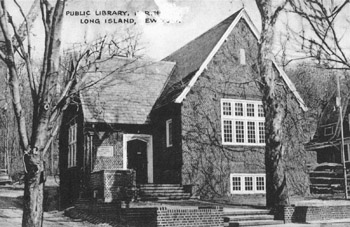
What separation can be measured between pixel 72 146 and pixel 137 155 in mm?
3794

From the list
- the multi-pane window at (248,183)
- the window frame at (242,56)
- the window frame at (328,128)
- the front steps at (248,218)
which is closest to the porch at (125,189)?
the multi-pane window at (248,183)

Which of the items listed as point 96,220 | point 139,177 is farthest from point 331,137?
point 96,220

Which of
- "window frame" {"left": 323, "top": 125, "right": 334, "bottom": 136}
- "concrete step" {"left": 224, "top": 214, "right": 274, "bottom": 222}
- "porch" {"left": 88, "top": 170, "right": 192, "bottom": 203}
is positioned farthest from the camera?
"window frame" {"left": 323, "top": 125, "right": 334, "bottom": 136}

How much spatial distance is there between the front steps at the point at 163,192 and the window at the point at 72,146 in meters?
6.18

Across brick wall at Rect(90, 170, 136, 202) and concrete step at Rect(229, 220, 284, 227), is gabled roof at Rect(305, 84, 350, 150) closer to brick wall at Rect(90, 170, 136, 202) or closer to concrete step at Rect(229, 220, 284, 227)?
concrete step at Rect(229, 220, 284, 227)

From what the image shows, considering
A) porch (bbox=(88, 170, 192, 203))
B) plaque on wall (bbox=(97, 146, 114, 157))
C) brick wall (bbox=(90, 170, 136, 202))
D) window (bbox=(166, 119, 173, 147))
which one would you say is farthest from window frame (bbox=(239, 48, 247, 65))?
brick wall (bbox=(90, 170, 136, 202))

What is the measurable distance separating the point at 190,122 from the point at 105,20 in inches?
457

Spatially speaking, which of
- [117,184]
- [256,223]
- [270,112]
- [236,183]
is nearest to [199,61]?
[236,183]

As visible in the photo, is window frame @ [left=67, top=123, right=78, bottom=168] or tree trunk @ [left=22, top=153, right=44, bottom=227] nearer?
tree trunk @ [left=22, top=153, right=44, bottom=227]

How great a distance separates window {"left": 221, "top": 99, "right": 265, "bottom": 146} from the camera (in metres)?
22.4

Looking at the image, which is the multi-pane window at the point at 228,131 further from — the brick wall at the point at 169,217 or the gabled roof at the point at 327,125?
the gabled roof at the point at 327,125

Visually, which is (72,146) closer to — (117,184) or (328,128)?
(117,184)

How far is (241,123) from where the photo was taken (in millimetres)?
22562

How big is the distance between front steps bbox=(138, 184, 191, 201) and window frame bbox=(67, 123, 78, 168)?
6.17 metres
